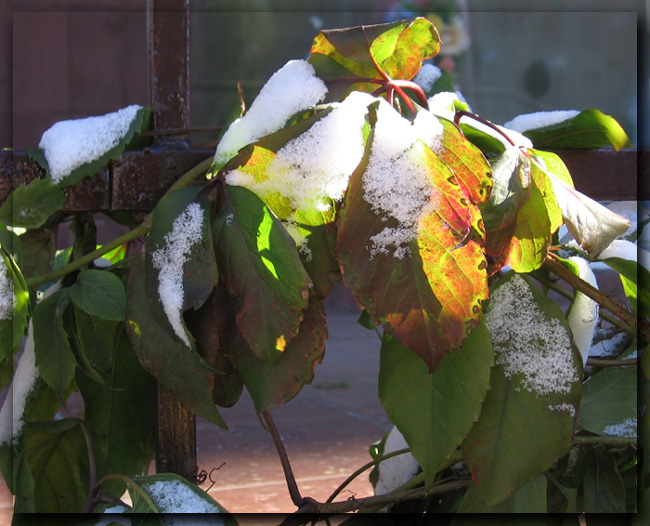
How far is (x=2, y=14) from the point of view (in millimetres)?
2973

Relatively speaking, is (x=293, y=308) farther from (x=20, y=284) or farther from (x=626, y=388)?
(x=626, y=388)

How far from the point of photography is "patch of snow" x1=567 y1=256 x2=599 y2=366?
527 mm

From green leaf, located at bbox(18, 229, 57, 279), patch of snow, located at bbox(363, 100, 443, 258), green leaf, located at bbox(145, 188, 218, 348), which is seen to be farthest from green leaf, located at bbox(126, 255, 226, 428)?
green leaf, located at bbox(18, 229, 57, 279)

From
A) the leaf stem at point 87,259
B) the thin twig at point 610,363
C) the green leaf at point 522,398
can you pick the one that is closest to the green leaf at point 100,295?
the leaf stem at point 87,259

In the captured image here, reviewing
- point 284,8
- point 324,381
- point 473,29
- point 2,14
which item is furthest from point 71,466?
point 473,29

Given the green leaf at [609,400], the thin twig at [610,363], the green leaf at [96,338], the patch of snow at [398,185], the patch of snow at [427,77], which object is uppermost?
the patch of snow at [427,77]

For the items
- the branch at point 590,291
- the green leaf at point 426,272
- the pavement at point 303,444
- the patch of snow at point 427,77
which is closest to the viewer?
the green leaf at point 426,272

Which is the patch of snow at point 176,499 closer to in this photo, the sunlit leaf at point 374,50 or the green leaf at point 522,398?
the green leaf at point 522,398

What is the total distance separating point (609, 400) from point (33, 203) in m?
0.43

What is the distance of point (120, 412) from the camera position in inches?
22.5

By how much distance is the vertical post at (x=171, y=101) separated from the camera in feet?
1.82

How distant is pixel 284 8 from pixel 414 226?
4934 millimetres

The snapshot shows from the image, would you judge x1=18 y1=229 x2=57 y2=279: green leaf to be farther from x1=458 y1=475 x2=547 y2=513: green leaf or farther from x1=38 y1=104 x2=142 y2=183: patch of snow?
x1=458 y1=475 x2=547 y2=513: green leaf

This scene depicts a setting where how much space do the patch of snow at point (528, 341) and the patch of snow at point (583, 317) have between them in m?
0.06
